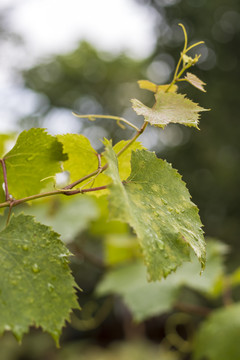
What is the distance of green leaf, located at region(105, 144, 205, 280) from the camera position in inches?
11.5

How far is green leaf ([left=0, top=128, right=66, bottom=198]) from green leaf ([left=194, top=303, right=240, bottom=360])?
2.29 feet

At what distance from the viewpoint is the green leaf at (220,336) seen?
0.90 meters

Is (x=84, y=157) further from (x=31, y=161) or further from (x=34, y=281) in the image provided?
(x=34, y=281)

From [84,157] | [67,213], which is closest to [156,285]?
[67,213]

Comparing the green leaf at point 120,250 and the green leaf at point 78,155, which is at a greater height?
the green leaf at point 78,155

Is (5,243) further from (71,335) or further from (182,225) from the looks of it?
(71,335)

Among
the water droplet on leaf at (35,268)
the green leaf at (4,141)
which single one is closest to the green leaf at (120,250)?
the green leaf at (4,141)

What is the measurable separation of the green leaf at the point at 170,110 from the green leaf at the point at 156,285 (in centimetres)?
76

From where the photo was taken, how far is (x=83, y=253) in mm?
1158

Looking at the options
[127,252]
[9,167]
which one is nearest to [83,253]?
[127,252]

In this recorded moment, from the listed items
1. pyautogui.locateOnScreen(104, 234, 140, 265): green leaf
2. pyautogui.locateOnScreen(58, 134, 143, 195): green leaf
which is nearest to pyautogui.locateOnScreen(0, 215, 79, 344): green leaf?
pyautogui.locateOnScreen(58, 134, 143, 195): green leaf

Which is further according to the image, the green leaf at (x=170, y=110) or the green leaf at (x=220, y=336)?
the green leaf at (x=220, y=336)

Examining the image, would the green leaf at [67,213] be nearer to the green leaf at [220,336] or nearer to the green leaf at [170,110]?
the green leaf at [220,336]

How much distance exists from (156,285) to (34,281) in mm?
851
